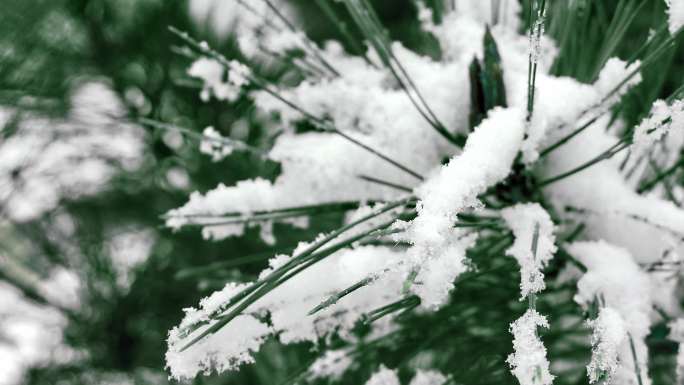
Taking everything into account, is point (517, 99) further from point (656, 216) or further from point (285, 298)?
point (285, 298)

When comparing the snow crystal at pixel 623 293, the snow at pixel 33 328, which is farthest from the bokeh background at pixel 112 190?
the snow crystal at pixel 623 293

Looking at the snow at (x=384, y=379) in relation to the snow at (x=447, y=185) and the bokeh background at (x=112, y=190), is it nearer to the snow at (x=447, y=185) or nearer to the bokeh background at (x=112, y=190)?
the snow at (x=447, y=185)

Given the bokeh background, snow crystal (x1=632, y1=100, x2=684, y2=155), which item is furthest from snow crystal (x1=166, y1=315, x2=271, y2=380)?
the bokeh background

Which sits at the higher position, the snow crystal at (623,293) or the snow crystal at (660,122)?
the snow crystal at (660,122)

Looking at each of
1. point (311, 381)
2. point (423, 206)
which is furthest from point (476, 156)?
point (311, 381)

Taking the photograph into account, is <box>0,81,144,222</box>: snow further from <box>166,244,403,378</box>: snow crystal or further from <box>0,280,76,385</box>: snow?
<box>166,244,403,378</box>: snow crystal
